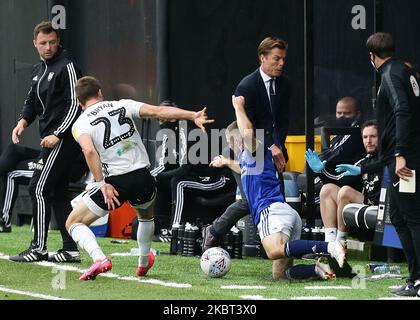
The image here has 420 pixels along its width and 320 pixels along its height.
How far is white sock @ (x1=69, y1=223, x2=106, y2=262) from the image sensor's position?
36.3 feet

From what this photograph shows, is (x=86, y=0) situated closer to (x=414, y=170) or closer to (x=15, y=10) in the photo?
(x=15, y=10)

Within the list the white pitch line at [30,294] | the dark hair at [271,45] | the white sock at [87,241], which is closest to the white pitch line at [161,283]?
the white sock at [87,241]

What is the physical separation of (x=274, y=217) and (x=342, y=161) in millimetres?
2655

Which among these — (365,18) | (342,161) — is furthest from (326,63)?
(342,161)

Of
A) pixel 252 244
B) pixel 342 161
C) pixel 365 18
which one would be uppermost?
pixel 365 18

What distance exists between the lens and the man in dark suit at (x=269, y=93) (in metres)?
11.8

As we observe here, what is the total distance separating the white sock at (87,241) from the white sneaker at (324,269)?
1842mm

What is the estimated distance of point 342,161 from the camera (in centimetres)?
1370

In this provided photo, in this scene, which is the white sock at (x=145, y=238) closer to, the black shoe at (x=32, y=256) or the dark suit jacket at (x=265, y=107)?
the dark suit jacket at (x=265, y=107)

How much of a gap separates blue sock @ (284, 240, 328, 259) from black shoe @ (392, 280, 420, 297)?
2.75ft

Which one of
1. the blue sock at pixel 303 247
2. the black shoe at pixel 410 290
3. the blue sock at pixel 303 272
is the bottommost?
the blue sock at pixel 303 272

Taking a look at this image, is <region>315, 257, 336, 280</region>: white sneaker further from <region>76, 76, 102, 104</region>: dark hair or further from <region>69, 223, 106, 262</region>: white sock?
<region>76, 76, 102, 104</region>: dark hair

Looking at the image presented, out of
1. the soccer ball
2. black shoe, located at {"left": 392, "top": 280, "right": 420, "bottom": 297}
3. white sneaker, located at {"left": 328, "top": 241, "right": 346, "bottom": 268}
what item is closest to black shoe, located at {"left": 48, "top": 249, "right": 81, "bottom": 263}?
the soccer ball

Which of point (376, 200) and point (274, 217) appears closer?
point (274, 217)
